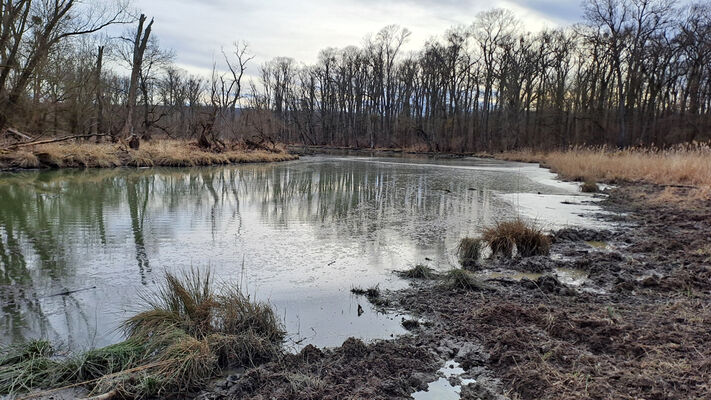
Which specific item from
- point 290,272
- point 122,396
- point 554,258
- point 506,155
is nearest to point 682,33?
point 506,155

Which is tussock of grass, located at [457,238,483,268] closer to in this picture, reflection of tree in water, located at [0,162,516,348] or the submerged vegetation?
reflection of tree in water, located at [0,162,516,348]

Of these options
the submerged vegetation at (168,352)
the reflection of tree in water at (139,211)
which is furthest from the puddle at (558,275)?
the reflection of tree in water at (139,211)

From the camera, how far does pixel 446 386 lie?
2.95 metres

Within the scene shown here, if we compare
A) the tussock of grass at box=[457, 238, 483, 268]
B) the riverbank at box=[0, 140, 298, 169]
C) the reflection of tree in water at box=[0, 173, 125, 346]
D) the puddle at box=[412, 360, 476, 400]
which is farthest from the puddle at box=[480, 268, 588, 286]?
the riverbank at box=[0, 140, 298, 169]

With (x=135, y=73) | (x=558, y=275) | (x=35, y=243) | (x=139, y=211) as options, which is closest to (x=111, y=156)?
(x=135, y=73)

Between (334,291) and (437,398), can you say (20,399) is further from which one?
(334,291)

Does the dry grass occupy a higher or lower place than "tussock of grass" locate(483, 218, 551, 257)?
higher

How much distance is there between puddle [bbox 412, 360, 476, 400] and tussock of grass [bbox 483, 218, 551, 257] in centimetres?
355

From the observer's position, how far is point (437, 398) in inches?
111

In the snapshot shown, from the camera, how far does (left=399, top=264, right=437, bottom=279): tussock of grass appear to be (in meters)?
5.31

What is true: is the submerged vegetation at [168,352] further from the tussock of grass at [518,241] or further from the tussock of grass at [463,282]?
the tussock of grass at [518,241]

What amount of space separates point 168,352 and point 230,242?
12.9ft

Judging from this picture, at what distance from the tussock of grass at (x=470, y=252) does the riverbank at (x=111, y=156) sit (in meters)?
14.6

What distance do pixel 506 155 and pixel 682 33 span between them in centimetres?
1452
